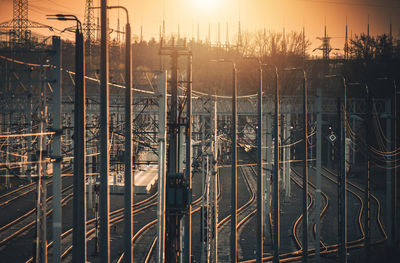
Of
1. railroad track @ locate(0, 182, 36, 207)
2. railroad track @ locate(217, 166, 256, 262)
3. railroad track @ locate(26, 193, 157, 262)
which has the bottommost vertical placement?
railroad track @ locate(217, 166, 256, 262)

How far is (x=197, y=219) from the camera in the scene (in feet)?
89.6

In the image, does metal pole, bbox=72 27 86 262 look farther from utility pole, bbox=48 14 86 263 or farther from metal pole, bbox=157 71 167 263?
metal pole, bbox=157 71 167 263

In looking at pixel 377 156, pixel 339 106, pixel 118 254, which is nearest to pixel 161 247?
pixel 118 254

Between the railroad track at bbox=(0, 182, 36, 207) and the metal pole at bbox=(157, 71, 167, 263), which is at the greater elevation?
the metal pole at bbox=(157, 71, 167, 263)

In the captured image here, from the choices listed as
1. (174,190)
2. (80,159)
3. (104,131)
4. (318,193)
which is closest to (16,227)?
(174,190)

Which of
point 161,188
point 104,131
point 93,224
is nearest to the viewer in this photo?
point 104,131

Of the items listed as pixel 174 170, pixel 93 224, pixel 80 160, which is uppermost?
pixel 80 160

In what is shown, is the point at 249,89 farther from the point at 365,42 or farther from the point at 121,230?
the point at 121,230

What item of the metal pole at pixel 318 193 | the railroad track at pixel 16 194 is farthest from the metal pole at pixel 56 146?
the railroad track at pixel 16 194

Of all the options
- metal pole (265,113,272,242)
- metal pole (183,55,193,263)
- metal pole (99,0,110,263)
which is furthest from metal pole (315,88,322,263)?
metal pole (99,0,110,263)

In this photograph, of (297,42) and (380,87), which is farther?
(297,42)

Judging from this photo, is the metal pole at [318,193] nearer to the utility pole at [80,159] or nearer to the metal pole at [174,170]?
the metal pole at [174,170]

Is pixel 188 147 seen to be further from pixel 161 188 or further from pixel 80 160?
pixel 80 160

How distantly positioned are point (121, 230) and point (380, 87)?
37.1 metres
